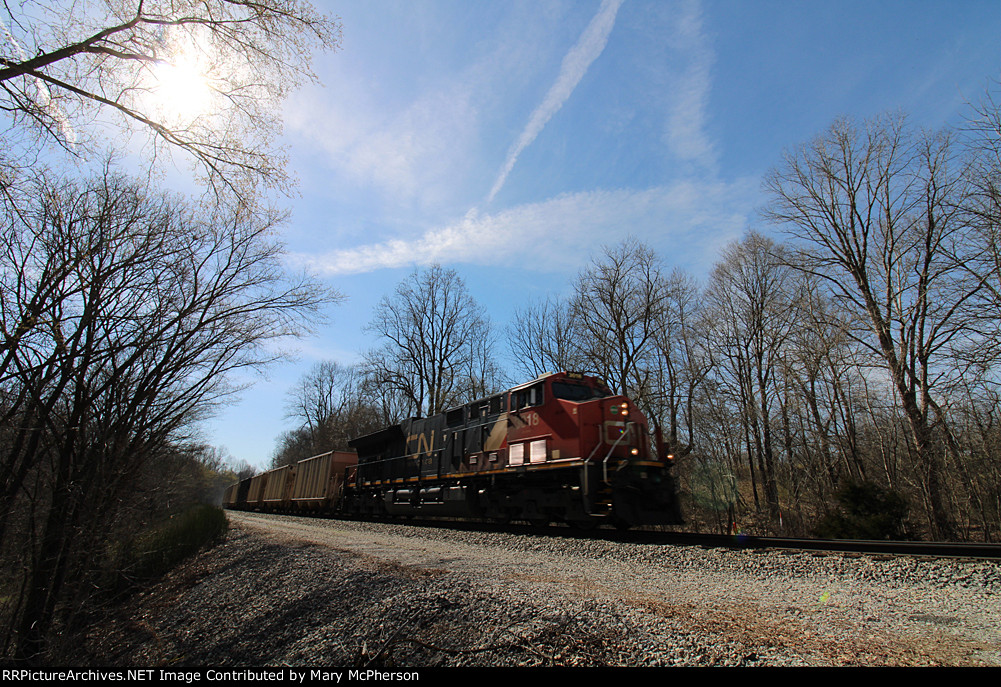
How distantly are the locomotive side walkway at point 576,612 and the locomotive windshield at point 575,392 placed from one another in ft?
11.3

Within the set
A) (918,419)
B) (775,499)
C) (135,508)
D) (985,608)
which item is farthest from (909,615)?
(775,499)

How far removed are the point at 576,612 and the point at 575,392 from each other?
7.60m

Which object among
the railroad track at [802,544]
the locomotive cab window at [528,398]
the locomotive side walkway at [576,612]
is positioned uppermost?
the locomotive cab window at [528,398]

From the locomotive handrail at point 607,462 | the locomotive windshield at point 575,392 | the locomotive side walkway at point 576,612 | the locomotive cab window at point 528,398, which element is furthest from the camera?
the locomotive cab window at point 528,398

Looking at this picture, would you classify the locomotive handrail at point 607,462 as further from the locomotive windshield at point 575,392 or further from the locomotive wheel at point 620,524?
the locomotive windshield at point 575,392

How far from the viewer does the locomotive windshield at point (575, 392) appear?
1088 cm

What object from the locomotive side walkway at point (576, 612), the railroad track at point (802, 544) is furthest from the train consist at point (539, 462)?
the locomotive side walkway at point (576, 612)

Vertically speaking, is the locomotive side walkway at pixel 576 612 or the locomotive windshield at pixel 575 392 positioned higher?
the locomotive windshield at pixel 575 392

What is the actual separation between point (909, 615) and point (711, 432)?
1900 centimetres

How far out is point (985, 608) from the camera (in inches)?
159

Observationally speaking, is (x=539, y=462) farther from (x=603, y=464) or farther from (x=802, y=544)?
(x=802, y=544)

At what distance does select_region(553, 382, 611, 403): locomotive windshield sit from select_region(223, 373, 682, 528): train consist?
0.09 ft

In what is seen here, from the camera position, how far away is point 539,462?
10.5m

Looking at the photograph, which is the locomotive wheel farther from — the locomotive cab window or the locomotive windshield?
the locomotive cab window
